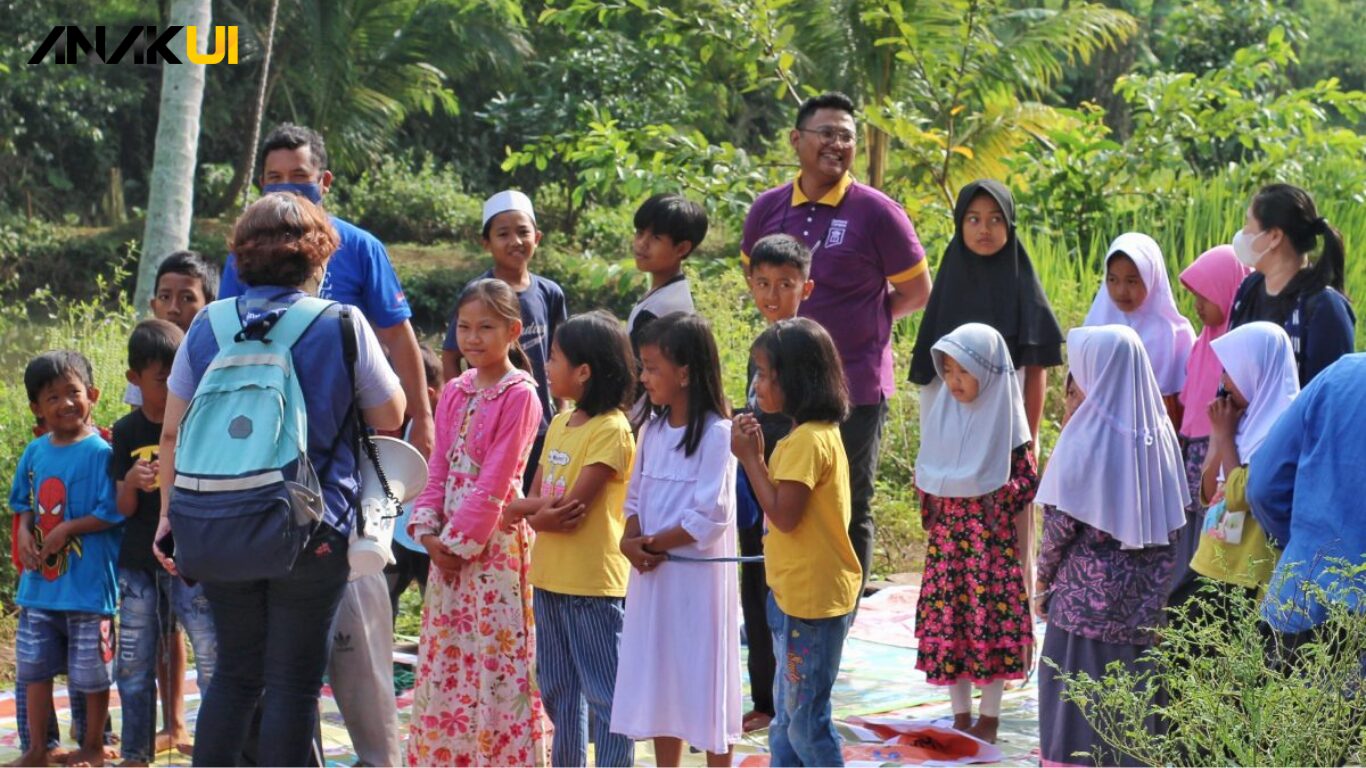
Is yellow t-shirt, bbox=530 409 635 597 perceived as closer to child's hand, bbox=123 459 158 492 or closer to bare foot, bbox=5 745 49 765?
child's hand, bbox=123 459 158 492

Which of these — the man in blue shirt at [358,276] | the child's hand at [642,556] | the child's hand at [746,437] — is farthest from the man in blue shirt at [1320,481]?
the man in blue shirt at [358,276]

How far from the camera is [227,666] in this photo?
3.84 m

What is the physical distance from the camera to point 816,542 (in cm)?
441

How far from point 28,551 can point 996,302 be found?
132 inches

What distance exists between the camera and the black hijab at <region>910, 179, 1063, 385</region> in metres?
5.74

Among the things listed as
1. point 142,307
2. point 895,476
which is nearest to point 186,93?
→ point 142,307

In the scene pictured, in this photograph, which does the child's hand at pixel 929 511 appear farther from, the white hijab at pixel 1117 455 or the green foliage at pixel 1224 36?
the green foliage at pixel 1224 36

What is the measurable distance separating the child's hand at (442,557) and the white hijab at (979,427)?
1.63m

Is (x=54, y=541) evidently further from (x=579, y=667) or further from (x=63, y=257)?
(x=63, y=257)

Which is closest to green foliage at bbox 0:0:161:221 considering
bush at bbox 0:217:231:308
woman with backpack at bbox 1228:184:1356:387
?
bush at bbox 0:217:231:308

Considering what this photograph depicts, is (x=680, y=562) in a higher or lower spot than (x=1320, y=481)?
lower

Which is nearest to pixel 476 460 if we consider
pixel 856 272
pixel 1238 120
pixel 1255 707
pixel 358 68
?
pixel 856 272

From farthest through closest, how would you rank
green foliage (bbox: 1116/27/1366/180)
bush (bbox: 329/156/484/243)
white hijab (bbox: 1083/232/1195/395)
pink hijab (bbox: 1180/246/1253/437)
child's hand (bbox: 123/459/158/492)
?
bush (bbox: 329/156/484/243), green foliage (bbox: 1116/27/1366/180), white hijab (bbox: 1083/232/1195/395), pink hijab (bbox: 1180/246/1253/437), child's hand (bbox: 123/459/158/492)

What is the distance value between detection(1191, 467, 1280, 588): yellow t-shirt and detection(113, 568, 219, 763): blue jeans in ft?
9.37
